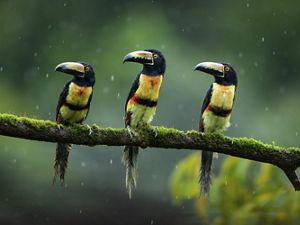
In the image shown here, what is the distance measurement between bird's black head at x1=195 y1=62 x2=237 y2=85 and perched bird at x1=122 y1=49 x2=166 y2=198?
0.26 meters

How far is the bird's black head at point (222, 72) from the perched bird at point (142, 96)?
26cm

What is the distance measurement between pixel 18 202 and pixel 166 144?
6.61m

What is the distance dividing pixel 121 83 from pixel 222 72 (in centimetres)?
684

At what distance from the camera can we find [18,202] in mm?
11430

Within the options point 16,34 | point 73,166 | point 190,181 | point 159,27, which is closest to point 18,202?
point 73,166

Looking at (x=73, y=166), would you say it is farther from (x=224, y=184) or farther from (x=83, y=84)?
(x=83, y=84)

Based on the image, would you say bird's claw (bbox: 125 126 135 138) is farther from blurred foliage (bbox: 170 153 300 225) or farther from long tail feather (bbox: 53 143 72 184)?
blurred foliage (bbox: 170 153 300 225)

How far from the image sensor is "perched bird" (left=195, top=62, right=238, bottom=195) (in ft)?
18.2

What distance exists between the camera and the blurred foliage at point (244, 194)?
21.9 ft

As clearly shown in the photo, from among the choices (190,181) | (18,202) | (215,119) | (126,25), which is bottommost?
(18,202)

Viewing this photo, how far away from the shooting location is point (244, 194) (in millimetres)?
7195

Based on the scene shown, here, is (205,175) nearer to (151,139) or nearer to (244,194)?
(151,139)

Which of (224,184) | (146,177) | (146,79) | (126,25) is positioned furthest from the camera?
(126,25)

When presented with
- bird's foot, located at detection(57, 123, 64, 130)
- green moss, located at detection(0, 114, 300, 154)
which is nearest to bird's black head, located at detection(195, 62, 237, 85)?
green moss, located at detection(0, 114, 300, 154)
